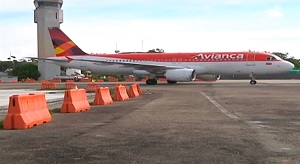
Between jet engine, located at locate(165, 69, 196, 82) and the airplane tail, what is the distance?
10.5 m

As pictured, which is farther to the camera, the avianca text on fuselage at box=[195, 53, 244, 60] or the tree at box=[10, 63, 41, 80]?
the tree at box=[10, 63, 41, 80]

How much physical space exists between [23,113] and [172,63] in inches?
1315

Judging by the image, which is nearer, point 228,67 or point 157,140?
point 157,140

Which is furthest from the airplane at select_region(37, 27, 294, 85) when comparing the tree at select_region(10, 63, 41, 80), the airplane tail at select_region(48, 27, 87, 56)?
the tree at select_region(10, 63, 41, 80)

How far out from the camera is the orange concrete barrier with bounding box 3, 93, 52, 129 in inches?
400

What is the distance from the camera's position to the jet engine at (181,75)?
1591 inches

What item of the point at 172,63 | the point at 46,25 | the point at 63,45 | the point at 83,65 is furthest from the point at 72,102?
the point at 46,25

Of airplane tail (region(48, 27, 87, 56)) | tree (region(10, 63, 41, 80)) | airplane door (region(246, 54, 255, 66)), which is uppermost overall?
airplane tail (region(48, 27, 87, 56))

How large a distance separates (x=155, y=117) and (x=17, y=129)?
3.97 metres

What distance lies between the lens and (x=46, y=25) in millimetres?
93688

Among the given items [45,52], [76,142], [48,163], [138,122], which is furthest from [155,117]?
[45,52]

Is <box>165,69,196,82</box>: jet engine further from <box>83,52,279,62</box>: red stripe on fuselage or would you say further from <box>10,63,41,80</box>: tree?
<box>10,63,41,80</box>: tree

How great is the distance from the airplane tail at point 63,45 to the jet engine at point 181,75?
1049 centimetres

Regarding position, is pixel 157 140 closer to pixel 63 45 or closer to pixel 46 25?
pixel 63 45
